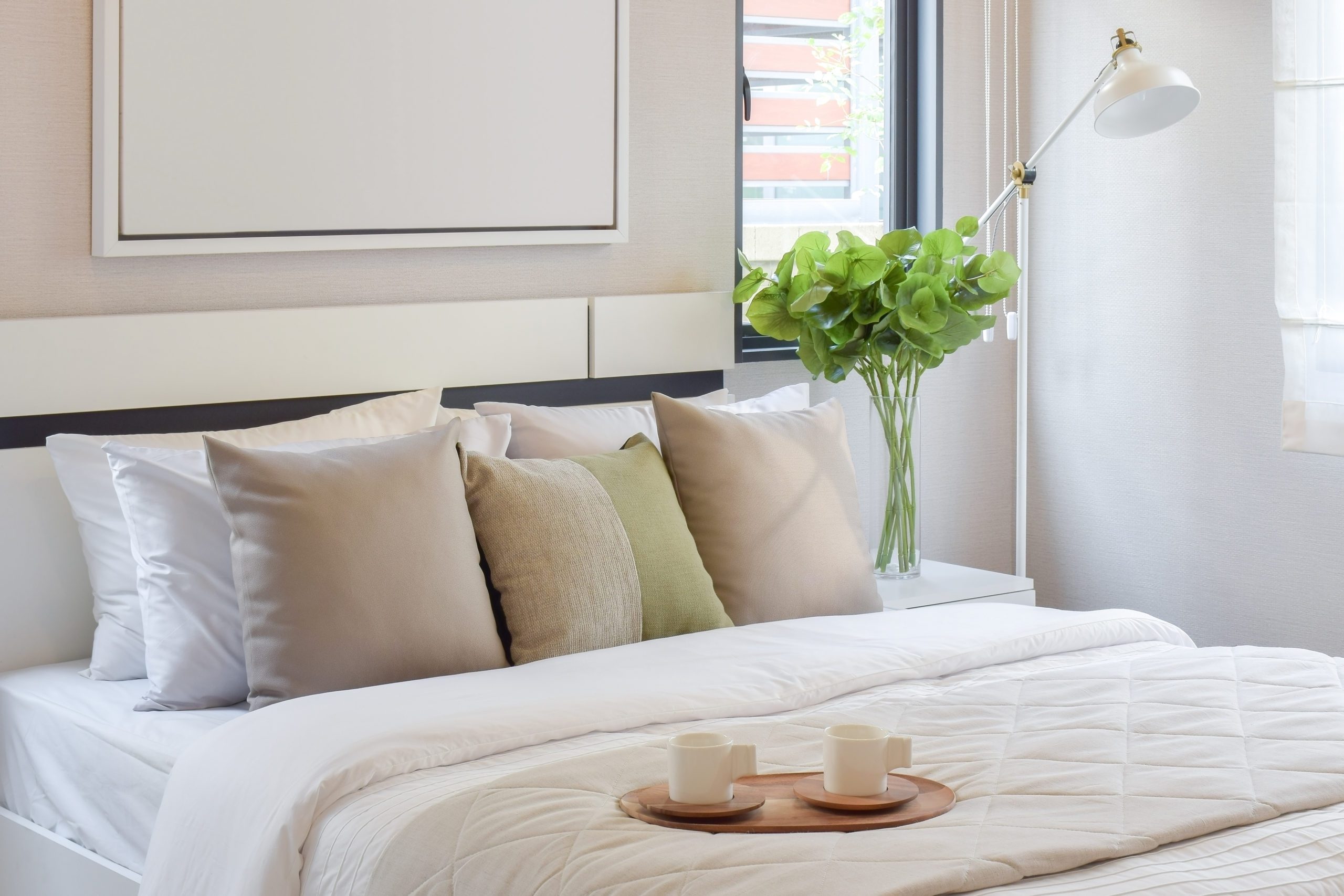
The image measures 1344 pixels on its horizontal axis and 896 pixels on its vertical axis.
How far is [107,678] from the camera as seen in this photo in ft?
7.69

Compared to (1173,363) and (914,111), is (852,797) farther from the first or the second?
(914,111)

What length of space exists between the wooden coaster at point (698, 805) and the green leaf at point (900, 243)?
5.68 ft

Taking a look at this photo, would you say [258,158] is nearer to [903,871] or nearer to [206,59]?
[206,59]

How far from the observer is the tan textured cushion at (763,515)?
2635 millimetres

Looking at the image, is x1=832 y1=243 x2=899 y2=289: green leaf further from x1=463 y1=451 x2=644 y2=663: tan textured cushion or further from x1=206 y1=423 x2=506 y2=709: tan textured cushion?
x1=206 y1=423 x2=506 y2=709: tan textured cushion

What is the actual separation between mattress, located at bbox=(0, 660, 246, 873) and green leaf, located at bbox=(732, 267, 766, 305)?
1450mm

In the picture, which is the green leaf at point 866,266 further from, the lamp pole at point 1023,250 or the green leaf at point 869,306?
the lamp pole at point 1023,250

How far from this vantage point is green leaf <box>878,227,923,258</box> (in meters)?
3.13

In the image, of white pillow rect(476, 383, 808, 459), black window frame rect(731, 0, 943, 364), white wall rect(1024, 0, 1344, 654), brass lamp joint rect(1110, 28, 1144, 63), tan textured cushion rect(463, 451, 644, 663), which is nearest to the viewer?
tan textured cushion rect(463, 451, 644, 663)

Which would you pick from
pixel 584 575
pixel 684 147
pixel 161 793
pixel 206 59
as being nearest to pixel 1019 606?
pixel 584 575

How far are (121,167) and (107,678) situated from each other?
850 mm

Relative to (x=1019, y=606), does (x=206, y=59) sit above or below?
above

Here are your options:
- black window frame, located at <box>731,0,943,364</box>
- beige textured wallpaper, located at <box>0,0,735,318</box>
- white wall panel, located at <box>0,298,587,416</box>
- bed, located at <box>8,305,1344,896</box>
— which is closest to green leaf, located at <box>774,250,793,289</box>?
beige textured wallpaper, located at <box>0,0,735,318</box>

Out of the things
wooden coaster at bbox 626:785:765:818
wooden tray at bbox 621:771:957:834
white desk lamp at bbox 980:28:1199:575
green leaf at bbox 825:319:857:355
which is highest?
white desk lamp at bbox 980:28:1199:575
